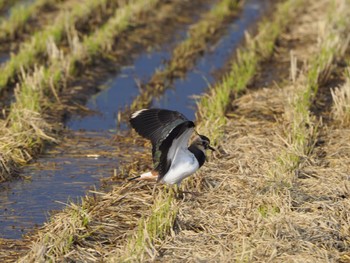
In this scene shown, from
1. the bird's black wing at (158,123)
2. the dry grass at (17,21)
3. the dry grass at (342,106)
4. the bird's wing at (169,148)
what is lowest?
the dry grass at (342,106)

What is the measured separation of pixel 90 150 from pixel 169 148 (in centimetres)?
210

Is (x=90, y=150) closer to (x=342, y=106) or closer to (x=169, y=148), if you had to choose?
(x=169, y=148)

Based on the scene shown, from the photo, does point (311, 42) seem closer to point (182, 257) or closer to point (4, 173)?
point (4, 173)

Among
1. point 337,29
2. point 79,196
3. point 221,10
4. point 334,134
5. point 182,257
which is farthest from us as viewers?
point 221,10

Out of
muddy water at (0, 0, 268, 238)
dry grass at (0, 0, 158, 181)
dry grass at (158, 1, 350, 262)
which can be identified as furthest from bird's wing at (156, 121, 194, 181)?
dry grass at (0, 0, 158, 181)

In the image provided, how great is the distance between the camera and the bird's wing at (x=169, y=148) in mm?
5910

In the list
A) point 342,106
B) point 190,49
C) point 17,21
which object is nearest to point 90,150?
point 342,106

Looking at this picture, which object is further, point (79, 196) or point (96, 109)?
point (96, 109)

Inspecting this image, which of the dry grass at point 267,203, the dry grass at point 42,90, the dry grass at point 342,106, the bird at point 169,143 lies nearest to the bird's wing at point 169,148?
the bird at point 169,143

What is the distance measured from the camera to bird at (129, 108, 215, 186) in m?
5.77

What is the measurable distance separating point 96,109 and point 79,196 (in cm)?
258

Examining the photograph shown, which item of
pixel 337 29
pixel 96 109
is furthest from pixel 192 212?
pixel 337 29

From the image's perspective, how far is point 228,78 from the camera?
31.6 feet

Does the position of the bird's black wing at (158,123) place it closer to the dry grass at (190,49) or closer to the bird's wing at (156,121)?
the bird's wing at (156,121)
